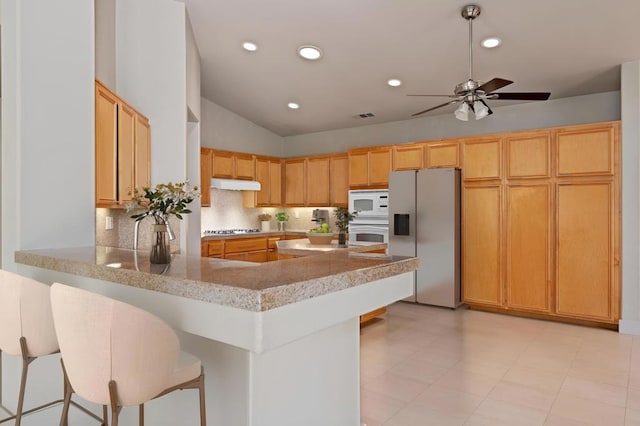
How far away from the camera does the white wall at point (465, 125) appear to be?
4961 millimetres

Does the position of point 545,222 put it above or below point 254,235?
above

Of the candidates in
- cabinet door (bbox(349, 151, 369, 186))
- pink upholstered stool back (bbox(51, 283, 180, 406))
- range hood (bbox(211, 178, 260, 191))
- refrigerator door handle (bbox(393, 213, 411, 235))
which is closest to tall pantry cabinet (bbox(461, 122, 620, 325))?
refrigerator door handle (bbox(393, 213, 411, 235))

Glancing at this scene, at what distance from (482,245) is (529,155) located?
4.00 ft

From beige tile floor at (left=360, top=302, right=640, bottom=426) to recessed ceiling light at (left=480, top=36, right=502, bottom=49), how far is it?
9.57 ft

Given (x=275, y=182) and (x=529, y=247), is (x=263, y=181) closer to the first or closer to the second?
(x=275, y=182)

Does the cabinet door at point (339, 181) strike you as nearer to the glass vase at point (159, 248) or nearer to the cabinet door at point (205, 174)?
the cabinet door at point (205, 174)

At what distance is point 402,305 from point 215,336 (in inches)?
180

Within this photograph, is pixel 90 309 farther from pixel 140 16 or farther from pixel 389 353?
pixel 140 16

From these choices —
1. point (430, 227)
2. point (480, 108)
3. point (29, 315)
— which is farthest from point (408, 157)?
point (29, 315)

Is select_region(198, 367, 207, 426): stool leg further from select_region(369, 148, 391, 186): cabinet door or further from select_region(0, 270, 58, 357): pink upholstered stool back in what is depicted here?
select_region(369, 148, 391, 186): cabinet door

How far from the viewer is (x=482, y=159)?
5238 mm

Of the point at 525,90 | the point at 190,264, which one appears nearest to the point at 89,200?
the point at 190,264

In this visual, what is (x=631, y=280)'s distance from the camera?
4320 mm

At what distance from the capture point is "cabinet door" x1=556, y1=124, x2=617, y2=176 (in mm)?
4434
